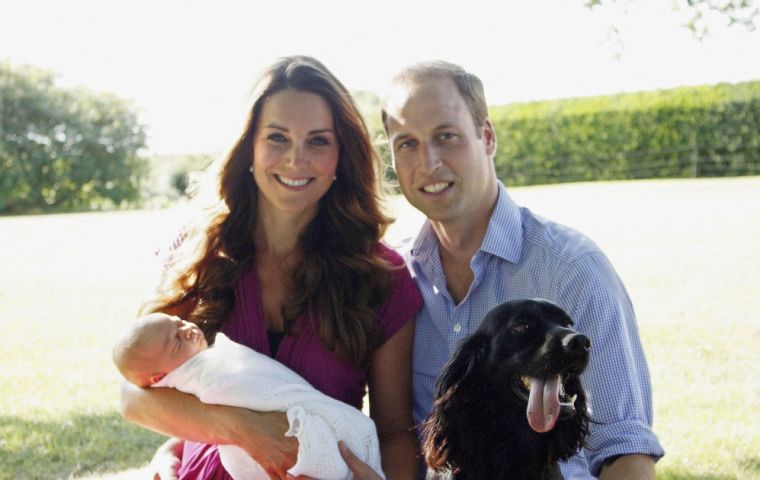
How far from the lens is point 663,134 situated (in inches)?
1209

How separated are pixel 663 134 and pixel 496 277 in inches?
1143

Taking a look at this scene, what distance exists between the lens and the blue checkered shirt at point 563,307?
3078 millimetres

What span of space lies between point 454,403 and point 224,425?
2.98 ft

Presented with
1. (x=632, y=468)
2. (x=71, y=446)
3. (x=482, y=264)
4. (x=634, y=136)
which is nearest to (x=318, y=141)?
(x=482, y=264)

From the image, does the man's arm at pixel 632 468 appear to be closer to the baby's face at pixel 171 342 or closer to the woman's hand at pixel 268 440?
the woman's hand at pixel 268 440

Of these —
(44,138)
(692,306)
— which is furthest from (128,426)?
(44,138)

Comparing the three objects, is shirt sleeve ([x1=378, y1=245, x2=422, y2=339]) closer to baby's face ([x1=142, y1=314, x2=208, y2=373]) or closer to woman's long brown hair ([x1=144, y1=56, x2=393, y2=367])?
woman's long brown hair ([x1=144, y1=56, x2=393, y2=367])

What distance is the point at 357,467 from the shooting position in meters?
3.15

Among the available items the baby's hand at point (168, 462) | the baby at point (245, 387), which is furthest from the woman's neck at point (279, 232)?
the baby's hand at point (168, 462)

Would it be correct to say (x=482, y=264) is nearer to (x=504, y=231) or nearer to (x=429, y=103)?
(x=504, y=231)

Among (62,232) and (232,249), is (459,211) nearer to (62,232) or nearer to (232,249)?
(232,249)

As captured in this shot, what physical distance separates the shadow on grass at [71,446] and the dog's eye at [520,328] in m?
3.84

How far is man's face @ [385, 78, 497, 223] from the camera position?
3533 millimetres

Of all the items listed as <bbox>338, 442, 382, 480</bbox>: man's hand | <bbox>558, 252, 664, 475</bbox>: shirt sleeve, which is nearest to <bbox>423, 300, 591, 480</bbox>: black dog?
<bbox>558, 252, 664, 475</bbox>: shirt sleeve
